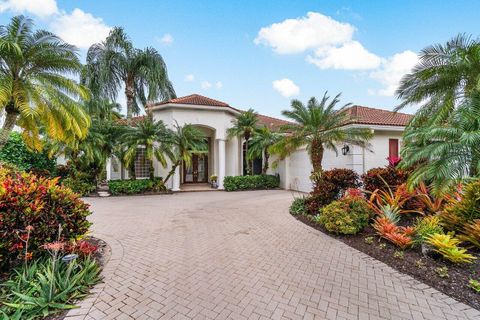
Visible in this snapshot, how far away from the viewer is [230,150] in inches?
793

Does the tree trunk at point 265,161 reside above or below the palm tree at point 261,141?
below

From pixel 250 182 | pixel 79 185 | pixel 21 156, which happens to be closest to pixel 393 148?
pixel 250 182

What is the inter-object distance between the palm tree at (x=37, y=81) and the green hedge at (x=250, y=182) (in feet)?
36.1

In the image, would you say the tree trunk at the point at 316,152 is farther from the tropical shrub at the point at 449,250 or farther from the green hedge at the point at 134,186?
the green hedge at the point at 134,186

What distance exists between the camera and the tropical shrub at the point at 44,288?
328 cm

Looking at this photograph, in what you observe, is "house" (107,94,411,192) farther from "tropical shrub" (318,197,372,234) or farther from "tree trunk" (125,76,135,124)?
"tropical shrub" (318,197,372,234)

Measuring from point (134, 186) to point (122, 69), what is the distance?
9351mm

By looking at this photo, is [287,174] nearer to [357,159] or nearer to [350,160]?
[350,160]

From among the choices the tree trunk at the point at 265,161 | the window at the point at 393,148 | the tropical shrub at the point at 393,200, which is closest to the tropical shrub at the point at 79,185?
the tree trunk at the point at 265,161

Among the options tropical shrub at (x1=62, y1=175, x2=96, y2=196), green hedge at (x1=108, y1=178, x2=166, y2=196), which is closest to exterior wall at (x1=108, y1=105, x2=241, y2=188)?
green hedge at (x1=108, y1=178, x2=166, y2=196)

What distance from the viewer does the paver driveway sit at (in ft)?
11.1

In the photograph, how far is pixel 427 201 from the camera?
7121 millimetres

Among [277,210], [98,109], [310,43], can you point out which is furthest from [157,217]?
[98,109]

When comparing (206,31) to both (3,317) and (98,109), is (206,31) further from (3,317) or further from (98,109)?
Result: (3,317)
